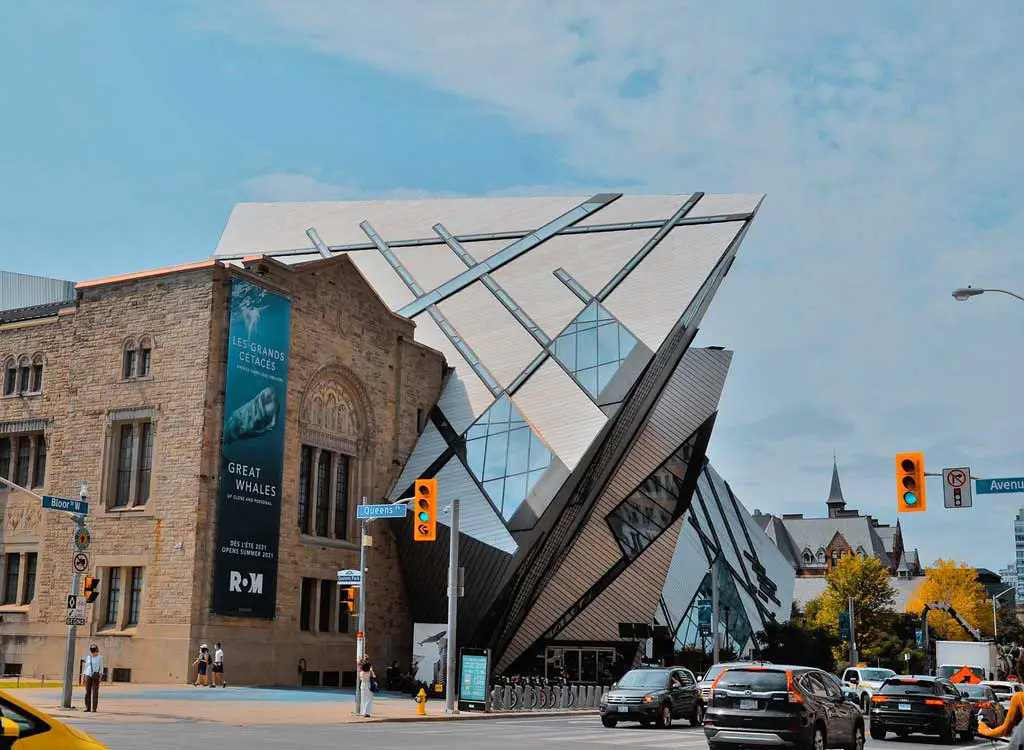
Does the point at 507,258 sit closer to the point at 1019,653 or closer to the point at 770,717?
the point at 770,717

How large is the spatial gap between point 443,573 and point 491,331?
40.2 feet

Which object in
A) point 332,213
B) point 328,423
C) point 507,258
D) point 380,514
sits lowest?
point 380,514

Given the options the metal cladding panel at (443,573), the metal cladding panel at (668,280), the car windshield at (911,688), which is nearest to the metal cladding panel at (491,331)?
the metal cladding panel at (668,280)

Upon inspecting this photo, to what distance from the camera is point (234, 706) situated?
102 feet

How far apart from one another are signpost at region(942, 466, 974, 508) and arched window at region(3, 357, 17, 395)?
121 feet

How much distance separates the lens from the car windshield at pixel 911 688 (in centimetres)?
2589

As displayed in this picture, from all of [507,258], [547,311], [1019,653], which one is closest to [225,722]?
[1019,653]

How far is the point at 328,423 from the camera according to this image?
47906mm

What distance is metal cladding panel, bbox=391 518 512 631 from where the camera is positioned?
4578 centimetres

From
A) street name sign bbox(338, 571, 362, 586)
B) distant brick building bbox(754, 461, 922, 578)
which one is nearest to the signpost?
street name sign bbox(338, 571, 362, 586)

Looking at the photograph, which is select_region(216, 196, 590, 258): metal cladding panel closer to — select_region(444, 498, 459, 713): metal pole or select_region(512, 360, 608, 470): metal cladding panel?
select_region(512, 360, 608, 470): metal cladding panel

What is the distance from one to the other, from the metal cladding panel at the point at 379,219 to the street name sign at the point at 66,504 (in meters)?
33.8

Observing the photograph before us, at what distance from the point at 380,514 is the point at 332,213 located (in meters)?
38.0

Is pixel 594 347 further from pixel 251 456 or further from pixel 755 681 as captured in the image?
pixel 755 681
